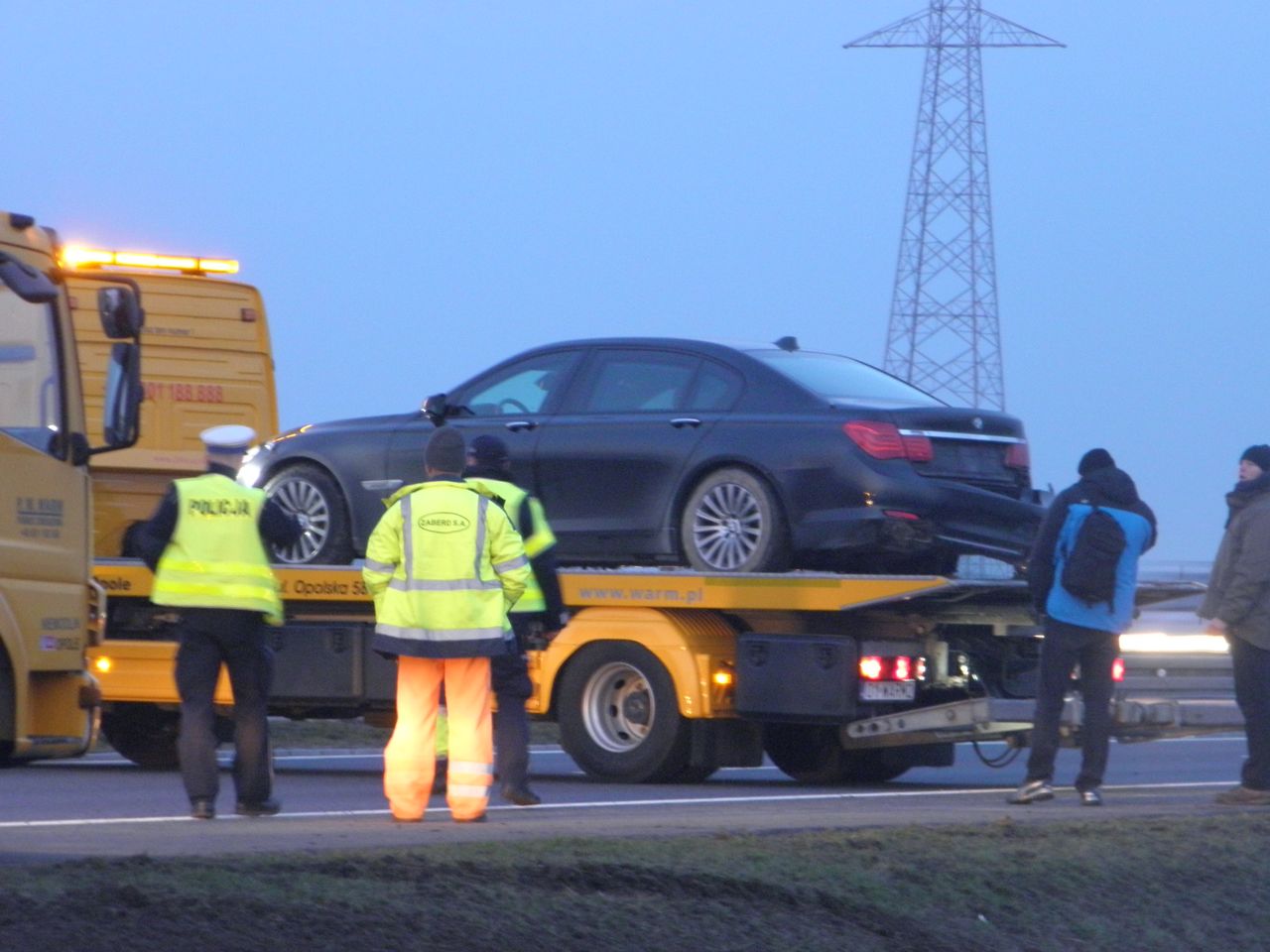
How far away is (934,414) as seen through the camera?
41.4 feet

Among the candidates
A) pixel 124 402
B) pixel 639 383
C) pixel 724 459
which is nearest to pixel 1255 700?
pixel 724 459

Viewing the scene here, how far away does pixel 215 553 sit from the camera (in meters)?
10.1

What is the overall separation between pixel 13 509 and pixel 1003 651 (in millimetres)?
6424

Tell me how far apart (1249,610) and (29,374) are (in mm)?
6192

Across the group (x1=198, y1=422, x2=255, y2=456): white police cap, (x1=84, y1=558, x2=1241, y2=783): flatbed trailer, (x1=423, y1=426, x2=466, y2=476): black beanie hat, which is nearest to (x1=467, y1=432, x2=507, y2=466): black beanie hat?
(x1=423, y1=426, x2=466, y2=476): black beanie hat

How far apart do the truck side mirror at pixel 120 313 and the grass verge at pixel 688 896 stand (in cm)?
Result: 277

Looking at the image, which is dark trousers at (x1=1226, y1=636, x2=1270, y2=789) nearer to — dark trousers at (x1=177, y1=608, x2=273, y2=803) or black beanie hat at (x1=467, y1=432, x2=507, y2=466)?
black beanie hat at (x1=467, y1=432, x2=507, y2=466)

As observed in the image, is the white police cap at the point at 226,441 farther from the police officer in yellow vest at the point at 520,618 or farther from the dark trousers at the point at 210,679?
the police officer in yellow vest at the point at 520,618

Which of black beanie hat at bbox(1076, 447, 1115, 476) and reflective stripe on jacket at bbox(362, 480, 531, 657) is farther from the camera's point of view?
black beanie hat at bbox(1076, 447, 1115, 476)

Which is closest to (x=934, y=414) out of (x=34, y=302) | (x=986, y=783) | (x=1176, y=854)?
(x=986, y=783)

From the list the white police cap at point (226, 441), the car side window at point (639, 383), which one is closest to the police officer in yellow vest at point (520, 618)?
the white police cap at point (226, 441)

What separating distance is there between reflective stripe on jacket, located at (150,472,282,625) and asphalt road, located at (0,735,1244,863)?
99 cm

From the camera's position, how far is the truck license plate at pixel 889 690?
1279cm

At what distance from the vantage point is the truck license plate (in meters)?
12.8
